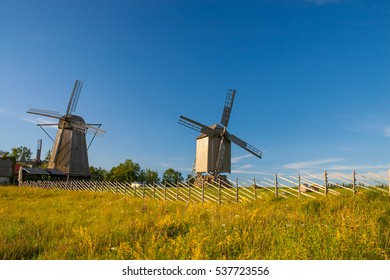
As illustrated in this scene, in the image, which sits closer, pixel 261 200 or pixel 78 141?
pixel 261 200

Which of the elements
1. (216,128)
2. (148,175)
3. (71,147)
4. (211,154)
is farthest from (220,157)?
(148,175)

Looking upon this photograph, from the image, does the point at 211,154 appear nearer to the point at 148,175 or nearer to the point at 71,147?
the point at 71,147

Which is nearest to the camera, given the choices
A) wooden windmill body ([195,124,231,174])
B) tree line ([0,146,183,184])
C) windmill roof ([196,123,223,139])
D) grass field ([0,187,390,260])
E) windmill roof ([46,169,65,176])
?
grass field ([0,187,390,260])

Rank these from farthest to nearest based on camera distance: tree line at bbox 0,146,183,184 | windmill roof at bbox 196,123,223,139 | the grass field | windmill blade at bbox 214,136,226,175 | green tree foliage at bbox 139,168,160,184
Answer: green tree foliage at bbox 139,168,160,184
tree line at bbox 0,146,183,184
windmill roof at bbox 196,123,223,139
windmill blade at bbox 214,136,226,175
the grass field

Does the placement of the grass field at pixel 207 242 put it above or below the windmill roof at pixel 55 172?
below

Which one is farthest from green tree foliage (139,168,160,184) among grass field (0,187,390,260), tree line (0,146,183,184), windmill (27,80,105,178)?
grass field (0,187,390,260)

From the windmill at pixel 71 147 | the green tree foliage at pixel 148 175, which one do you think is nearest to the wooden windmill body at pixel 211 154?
the windmill at pixel 71 147

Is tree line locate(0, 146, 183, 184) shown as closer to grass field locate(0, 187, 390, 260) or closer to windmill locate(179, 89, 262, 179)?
windmill locate(179, 89, 262, 179)

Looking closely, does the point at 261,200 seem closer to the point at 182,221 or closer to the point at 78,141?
the point at 182,221

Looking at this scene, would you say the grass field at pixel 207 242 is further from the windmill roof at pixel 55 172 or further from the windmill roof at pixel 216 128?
the windmill roof at pixel 55 172

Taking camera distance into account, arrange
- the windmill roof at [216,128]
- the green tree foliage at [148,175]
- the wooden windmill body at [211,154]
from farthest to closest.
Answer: the green tree foliage at [148,175] < the windmill roof at [216,128] < the wooden windmill body at [211,154]
